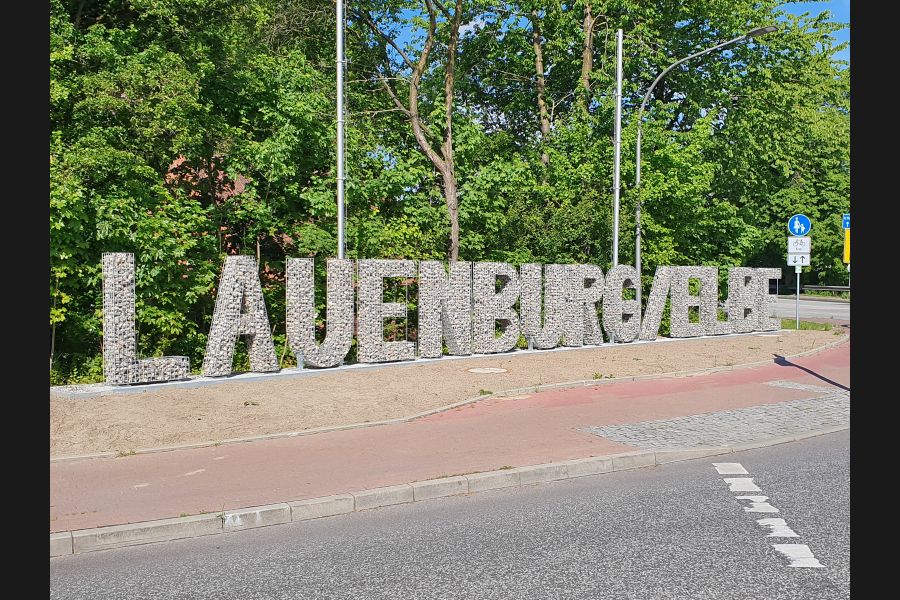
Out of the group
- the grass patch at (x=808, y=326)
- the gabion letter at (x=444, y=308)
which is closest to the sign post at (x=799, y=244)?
the grass patch at (x=808, y=326)

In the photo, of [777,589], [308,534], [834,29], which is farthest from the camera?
[834,29]

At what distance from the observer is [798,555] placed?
5586 millimetres

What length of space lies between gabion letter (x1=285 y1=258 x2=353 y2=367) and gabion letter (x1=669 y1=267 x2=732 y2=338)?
1043 cm

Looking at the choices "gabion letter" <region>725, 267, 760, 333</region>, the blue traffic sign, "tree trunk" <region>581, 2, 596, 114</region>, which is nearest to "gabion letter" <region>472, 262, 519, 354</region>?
"gabion letter" <region>725, 267, 760, 333</region>

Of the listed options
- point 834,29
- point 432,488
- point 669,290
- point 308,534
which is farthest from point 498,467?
point 834,29

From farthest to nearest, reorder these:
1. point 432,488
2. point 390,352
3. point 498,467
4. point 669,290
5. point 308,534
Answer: point 669,290
point 390,352
point 498,467
point 432,488
point 308,534

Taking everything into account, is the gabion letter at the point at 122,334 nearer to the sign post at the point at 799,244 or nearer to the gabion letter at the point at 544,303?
the gabion letter at the point at 544,303

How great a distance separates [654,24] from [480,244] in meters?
13.1

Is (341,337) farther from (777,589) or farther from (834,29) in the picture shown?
(834,29)

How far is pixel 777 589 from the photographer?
4.95 meters

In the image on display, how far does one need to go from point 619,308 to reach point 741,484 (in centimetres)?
1334

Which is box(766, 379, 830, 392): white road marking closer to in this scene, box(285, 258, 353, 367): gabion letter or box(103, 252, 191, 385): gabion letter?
box(285, 258, 353, 367): gabion letter

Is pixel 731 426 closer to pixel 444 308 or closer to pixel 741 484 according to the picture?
pixel 741 484

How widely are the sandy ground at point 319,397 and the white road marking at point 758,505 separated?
5126 mm
